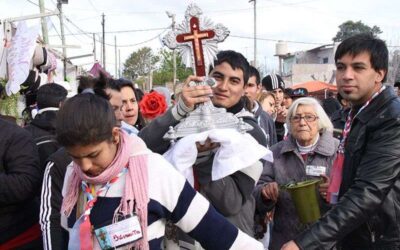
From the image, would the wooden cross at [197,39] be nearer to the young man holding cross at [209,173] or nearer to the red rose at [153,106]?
the young man holding cross at [209,173]

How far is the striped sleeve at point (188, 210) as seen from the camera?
1.85m

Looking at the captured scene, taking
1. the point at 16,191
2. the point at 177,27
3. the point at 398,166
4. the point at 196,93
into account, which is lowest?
the point at 16,191

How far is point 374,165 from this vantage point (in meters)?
2.18

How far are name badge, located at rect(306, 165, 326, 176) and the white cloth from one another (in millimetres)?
1346

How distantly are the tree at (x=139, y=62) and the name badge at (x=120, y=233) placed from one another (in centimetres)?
5329

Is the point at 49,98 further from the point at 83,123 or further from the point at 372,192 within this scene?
the point at 372,192

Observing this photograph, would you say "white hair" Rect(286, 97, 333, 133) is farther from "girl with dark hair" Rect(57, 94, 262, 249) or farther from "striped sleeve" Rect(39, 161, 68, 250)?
"striped sleeve" Rect(39, 161, 68, 250)

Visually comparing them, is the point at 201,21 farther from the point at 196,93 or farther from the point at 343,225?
the point at 343,225

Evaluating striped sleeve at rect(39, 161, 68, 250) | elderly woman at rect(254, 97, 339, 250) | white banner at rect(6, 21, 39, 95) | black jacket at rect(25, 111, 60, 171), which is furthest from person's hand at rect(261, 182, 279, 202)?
white banner at rect(6, 21, 39, 95)

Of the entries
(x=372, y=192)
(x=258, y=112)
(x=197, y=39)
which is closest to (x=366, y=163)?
(x=372, y=192)

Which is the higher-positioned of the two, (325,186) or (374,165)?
(374,165)

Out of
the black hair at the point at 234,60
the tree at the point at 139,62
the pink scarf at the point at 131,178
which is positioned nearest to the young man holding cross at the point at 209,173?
the black hair at the point at 234,60

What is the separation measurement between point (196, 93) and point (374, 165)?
3.07ft

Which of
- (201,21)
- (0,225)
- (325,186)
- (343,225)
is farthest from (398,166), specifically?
(0,225)
